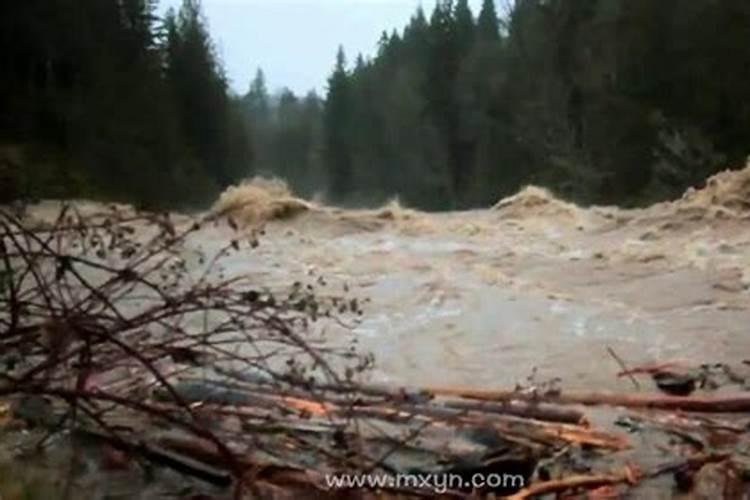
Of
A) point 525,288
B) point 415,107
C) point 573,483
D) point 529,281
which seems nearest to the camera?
point 573,483

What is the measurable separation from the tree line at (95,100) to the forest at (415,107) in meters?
0.01

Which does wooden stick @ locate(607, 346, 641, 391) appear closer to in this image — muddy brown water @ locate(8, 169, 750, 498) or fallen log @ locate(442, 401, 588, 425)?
muddy brown water @ locate(8, 169, 750, 498)

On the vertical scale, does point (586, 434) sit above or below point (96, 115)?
below

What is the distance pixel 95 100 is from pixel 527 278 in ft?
7.01

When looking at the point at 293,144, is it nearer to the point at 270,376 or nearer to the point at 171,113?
the point at 171,113

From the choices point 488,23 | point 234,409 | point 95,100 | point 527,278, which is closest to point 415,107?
point 488,23

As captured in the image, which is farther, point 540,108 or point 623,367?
point 540,108

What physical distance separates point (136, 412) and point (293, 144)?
26.4 feet

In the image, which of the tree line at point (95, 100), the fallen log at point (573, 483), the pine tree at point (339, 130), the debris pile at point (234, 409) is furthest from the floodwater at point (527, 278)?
the pine tree at point (339, 130)

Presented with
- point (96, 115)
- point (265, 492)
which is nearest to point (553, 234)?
point (96, 115)

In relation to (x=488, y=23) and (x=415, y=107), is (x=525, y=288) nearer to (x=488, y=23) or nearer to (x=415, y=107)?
(x=415, y=107)

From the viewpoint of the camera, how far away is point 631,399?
3420mm

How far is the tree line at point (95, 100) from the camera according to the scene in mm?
5391

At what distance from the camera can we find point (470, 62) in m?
13.7
